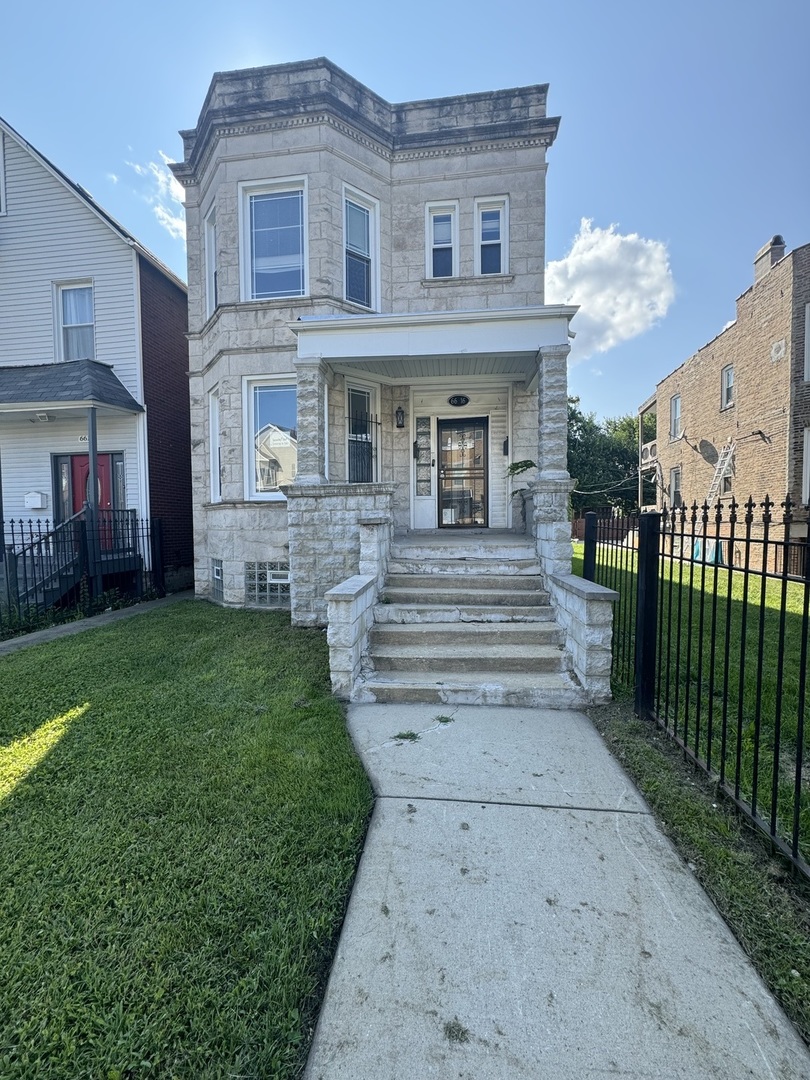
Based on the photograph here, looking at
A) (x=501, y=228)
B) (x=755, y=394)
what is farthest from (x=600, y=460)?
(x=501, y=228)

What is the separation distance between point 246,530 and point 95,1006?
6.69m

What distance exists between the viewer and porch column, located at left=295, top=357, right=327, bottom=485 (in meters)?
6.66

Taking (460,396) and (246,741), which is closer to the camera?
(246,741)

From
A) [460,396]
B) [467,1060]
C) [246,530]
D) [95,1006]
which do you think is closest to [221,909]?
[95,1006]

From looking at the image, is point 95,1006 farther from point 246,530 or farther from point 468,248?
point 468,248

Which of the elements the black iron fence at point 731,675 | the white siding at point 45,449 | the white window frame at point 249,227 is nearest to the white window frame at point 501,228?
A: the white window frame at point 249,227

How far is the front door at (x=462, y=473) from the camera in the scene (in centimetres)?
891

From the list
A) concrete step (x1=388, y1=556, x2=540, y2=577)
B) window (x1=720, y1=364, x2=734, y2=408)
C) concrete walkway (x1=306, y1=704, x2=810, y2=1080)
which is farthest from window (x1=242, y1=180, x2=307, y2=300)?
window (x1=720, y1=364, x2=734, y2=408)

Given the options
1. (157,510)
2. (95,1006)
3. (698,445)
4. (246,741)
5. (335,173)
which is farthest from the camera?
(698,445)

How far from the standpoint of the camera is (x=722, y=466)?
50.5ft

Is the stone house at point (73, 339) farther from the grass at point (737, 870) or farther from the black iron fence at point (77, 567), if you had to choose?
the grass at point (737, 870)

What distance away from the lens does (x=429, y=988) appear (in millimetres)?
1719

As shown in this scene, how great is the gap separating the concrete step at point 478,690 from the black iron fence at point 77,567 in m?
5.97

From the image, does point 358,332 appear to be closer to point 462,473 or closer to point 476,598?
point 462,473
